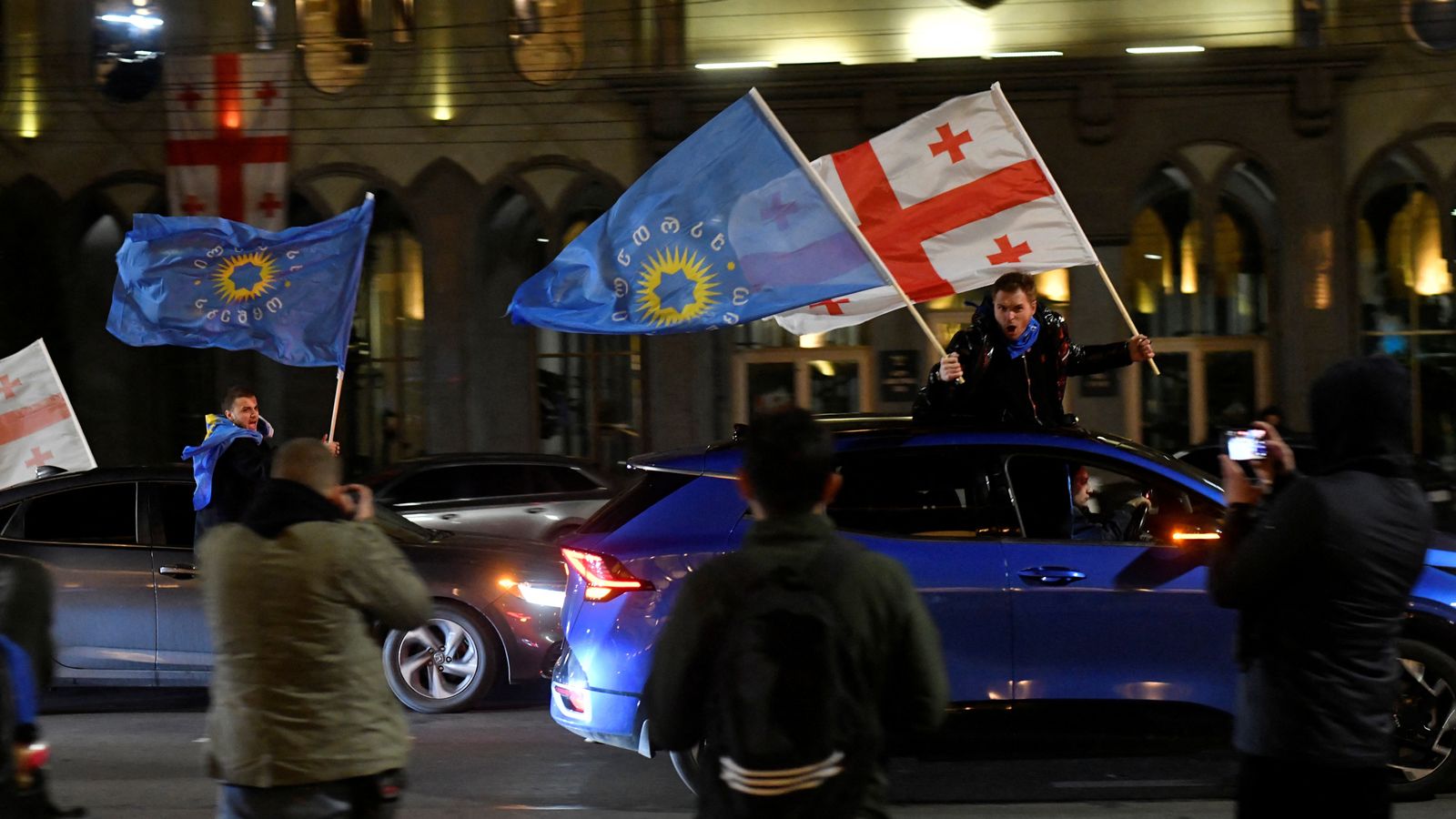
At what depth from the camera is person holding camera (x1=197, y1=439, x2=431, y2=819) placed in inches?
156

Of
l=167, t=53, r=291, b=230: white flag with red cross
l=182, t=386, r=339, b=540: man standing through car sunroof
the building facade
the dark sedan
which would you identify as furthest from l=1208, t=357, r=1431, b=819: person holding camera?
l=167, t=53, r=291, b=230: white flag with red cross

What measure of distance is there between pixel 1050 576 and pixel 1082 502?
0.61 metres

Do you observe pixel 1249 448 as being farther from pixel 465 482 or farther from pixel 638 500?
pixel 465 482

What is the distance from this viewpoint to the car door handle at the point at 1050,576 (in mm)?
6430

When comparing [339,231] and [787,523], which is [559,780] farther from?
[787,523]

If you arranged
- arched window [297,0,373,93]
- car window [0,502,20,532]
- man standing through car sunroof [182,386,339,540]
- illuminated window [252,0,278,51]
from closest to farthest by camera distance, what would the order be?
man standing through car sunroof [182,386,339,540], car window [0,502,20,532], arched window [297,0,373,93], illuminated window [252,0,278,51]

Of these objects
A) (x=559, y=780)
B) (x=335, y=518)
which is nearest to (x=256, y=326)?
(x=559, y=780)

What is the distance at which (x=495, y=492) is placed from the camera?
14633 millimetres

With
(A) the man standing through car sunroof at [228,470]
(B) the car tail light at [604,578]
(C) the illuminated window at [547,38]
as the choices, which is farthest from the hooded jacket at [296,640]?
(C) the illuminated window at [547,38]

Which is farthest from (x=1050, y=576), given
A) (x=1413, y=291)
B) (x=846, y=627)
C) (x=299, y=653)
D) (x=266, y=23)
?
(x=266, y=23)

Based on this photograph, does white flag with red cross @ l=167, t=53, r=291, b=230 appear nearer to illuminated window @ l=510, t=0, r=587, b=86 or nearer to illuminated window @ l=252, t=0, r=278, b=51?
illuminated window @ l=252, t=0, r=278, b=51

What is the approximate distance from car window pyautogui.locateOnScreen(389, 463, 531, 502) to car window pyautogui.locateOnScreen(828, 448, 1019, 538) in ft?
27.5

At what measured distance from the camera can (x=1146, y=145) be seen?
64.8 feet

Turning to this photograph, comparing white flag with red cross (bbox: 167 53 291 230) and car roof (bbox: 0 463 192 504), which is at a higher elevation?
white flag with red cross (bbox: 167 53 291 230)
